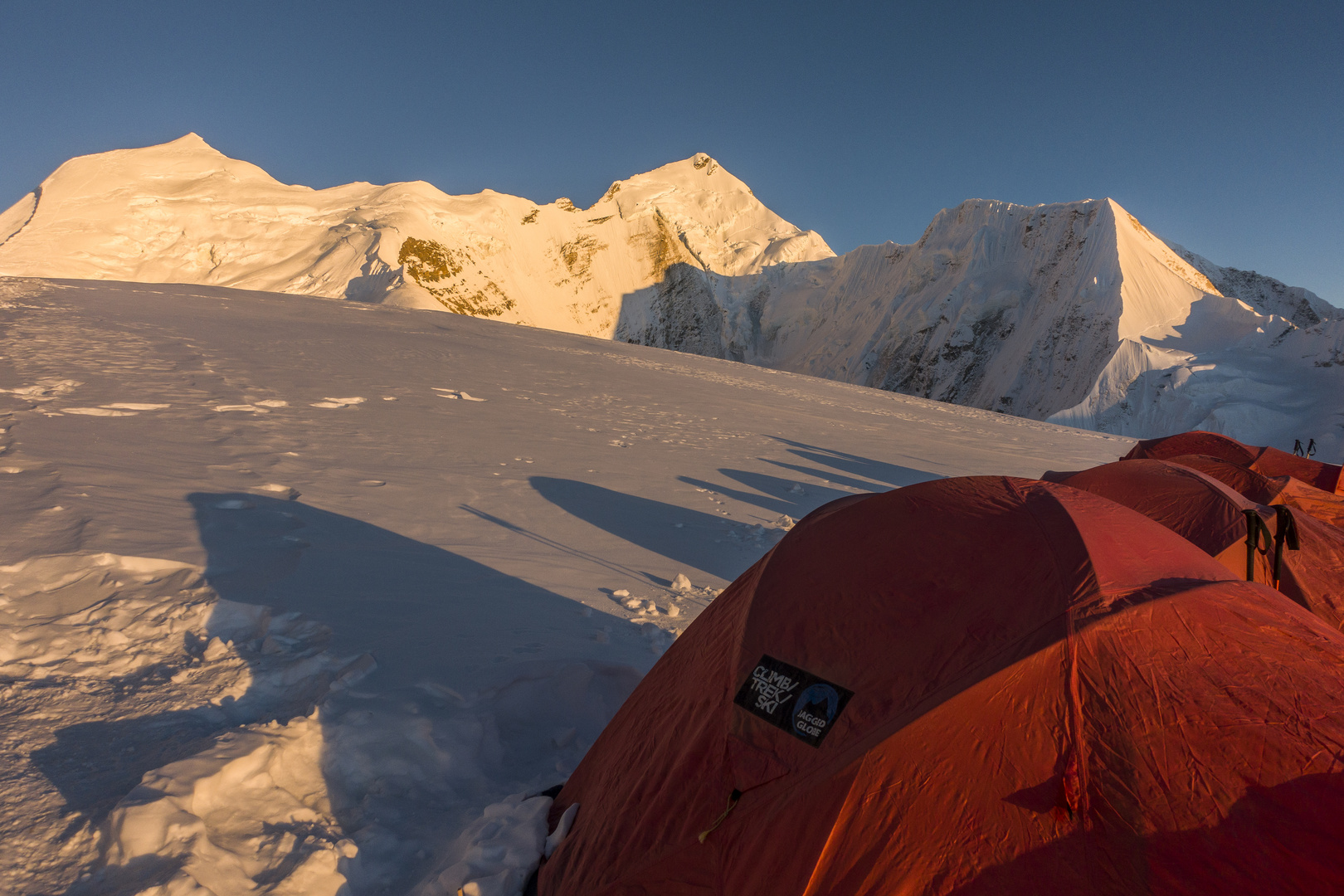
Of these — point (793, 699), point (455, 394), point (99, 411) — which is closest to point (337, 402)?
point (455, 394)

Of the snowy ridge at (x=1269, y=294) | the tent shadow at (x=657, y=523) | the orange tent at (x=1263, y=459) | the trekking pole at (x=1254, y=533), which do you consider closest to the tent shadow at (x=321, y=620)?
the tent shadow at (x=657, y=523)

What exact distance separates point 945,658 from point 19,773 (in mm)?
3384

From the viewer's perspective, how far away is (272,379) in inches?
431

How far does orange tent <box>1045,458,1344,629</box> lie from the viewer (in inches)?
156

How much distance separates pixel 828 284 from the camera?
87.1 m

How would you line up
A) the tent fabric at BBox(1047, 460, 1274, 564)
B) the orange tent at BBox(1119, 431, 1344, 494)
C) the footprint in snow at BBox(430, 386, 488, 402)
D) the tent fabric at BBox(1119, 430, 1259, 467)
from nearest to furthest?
the tent fabric at BBox(1047, 460, 1274, 564), the orange tent at BBox(1119, 431, 1344, 494), the tent fabric at BBox(1119, 430, 1259, 467), the footprint in snow at BBox(430, 386, 488, 402)

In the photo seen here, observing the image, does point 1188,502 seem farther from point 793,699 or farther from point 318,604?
point 318,604

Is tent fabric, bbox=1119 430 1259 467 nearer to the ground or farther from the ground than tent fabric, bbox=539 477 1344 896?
farther from the ground

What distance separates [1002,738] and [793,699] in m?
0.59

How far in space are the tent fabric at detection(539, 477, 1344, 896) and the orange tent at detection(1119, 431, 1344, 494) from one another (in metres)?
5.09

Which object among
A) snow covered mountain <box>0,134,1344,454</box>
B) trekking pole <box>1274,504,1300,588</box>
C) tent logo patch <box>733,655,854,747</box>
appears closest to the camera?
tent logo patch <box>733,655,854,747</box>

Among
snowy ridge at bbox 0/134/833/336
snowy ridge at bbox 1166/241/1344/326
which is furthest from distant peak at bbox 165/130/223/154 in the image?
snowy ridge at bbox 1166/241/1344/326

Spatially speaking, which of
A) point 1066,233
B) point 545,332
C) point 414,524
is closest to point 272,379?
point 414,524

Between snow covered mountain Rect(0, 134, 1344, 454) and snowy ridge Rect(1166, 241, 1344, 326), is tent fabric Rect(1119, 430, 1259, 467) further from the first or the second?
snowy ridge Rect(1166, 241, 1344, 326)
